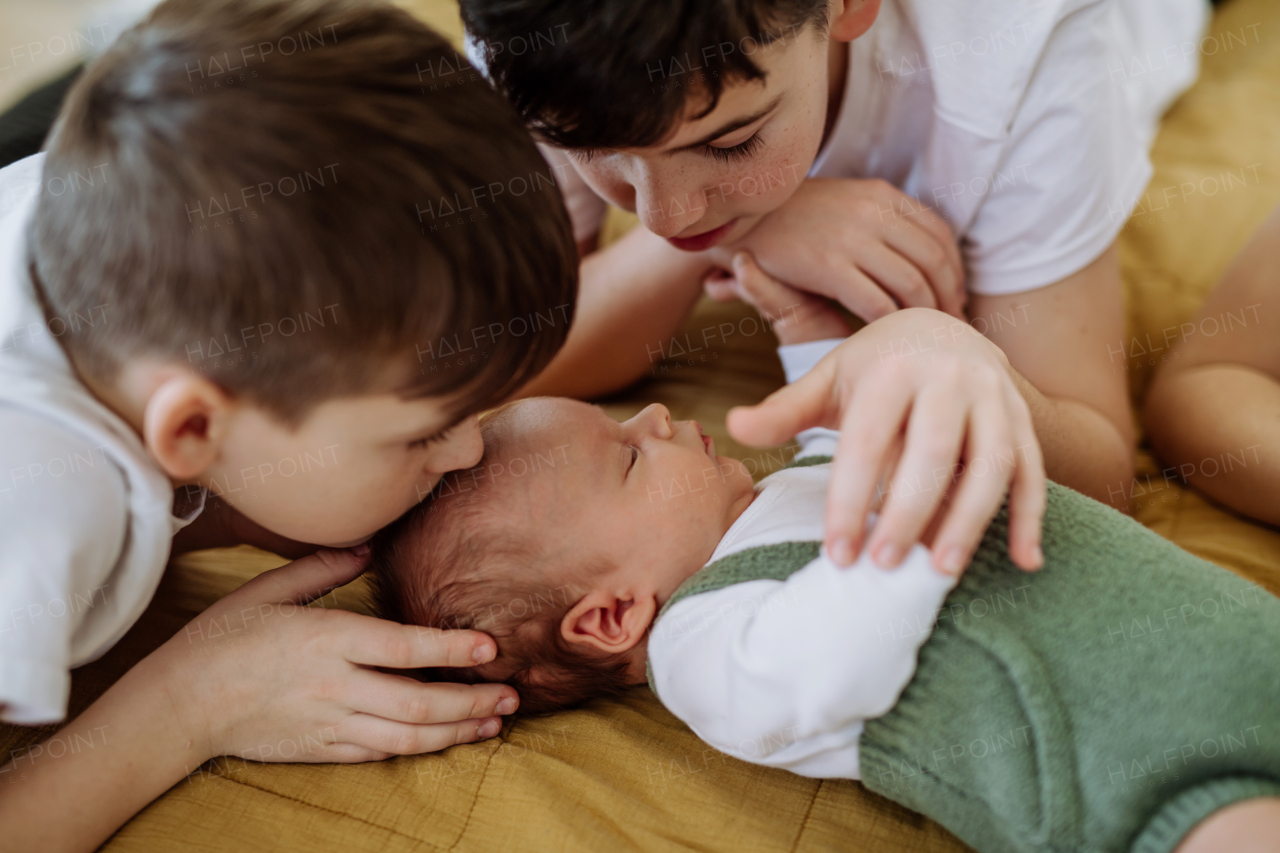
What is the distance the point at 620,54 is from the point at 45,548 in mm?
599

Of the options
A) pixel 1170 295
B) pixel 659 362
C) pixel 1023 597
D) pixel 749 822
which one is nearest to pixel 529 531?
pixel 749 822

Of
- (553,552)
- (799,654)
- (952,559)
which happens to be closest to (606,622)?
(553,552)

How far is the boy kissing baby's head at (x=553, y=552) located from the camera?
2.93ft

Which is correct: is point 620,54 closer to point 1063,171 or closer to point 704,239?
point 704,239

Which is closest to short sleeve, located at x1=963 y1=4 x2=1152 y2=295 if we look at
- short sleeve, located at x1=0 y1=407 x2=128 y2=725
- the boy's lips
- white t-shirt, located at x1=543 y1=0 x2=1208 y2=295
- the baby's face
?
white t-shirt, located at x1=543 y1=0 x2=1208 y2=295

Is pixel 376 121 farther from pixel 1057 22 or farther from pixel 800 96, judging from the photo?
pixel 1057 22

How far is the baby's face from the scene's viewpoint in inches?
35.7

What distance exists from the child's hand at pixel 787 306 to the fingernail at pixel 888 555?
0.60 metres

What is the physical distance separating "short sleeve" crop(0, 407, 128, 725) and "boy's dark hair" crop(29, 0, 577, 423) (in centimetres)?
8

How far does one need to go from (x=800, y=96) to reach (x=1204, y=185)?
930 millimetres

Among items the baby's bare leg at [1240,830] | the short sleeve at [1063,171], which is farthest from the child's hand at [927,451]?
the short sleeve at [1063,171]

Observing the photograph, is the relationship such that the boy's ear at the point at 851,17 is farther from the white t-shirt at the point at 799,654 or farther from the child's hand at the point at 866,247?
the white t-shirt at the point at 799,654

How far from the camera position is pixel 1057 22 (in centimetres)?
105

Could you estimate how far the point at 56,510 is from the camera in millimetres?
715
